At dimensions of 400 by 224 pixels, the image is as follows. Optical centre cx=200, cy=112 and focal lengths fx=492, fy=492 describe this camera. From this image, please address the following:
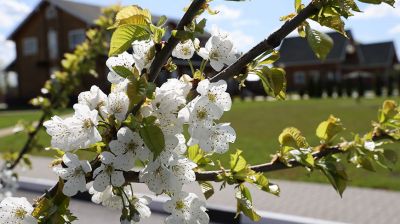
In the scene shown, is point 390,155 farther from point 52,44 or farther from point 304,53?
point 304,53

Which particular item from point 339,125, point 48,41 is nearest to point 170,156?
point 339,125

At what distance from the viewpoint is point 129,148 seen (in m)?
1.11

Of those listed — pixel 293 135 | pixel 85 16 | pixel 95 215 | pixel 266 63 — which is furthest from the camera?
pixel 85 16

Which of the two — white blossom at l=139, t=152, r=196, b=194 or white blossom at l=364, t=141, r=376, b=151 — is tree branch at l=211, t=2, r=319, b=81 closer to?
white blossom at l=139, t=152, r=196, b=194

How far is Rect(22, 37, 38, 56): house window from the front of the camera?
137ft

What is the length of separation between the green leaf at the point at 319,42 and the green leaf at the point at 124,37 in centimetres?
40

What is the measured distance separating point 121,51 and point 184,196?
1.32ft

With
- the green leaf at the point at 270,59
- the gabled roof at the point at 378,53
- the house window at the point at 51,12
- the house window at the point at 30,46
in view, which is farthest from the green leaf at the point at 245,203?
the gabled roof at the point at 378,53

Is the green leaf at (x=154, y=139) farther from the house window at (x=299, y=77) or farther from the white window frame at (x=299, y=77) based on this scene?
the house window at (x=299, y=77)

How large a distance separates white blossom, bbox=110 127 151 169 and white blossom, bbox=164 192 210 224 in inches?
8.3

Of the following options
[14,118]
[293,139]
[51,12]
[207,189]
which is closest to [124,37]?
[207,189]

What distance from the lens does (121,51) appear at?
3.75ft

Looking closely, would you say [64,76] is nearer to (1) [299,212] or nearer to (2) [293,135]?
(2) [293,135]

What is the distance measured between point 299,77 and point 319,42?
61043 mm
